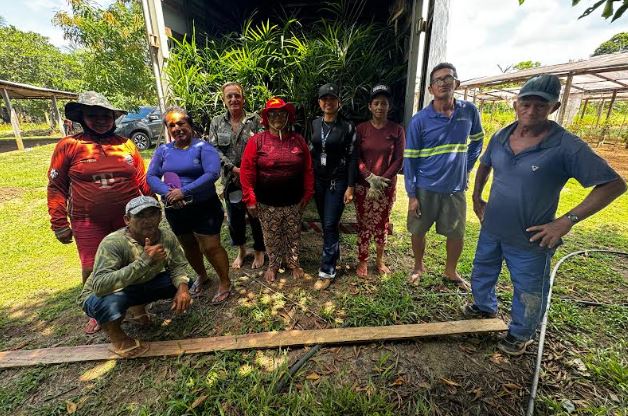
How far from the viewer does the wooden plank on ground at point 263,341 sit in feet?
7.40

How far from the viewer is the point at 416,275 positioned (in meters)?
3.14

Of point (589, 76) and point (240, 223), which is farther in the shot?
point (589, 76)

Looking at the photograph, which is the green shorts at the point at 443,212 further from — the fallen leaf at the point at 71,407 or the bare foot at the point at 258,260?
the fallen leaf at the point at 71,407

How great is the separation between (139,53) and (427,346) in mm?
11399

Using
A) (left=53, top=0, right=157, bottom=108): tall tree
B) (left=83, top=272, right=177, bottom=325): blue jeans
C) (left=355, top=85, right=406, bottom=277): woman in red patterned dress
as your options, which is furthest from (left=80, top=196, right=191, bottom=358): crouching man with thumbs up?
(left=53, top=0, right=157, bottom=108): tall tree

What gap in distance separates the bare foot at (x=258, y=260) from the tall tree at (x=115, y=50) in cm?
871

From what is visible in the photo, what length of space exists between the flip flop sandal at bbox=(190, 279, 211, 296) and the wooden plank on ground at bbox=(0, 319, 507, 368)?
0.68m

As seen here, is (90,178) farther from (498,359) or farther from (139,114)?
(139,114)

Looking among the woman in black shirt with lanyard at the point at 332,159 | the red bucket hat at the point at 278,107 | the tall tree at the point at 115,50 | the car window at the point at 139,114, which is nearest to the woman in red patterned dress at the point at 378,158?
the woman in black shirt with lanyard at the point at 332,159

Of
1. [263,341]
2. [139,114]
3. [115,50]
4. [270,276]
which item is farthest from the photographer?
[139,114]

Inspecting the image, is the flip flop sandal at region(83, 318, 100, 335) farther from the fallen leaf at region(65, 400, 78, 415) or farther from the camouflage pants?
the camouflage pants

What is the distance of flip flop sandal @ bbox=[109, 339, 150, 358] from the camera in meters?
2.23

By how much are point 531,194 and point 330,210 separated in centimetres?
160

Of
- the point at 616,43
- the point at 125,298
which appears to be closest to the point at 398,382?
the point at 125,298
